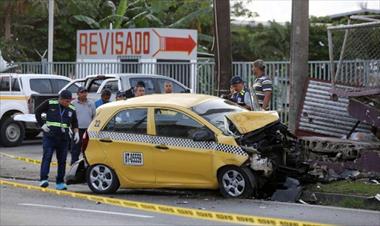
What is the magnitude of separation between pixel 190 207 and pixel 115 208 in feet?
3.50

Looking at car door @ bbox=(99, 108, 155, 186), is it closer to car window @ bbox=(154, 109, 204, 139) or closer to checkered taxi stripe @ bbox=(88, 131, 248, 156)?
checkered taxi stripe @ bbox=(88, 131, 248, 156)

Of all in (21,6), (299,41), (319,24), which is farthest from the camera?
(319,24)

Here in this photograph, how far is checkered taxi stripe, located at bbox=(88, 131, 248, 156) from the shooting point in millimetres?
10188

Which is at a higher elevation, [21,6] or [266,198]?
[21,6]

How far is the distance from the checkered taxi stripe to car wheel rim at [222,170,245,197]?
326mm

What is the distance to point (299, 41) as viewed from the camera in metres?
12.8

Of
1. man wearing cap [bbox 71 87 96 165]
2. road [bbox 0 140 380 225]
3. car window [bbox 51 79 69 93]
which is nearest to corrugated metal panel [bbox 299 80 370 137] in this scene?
road [bbox 0 140 380 225]

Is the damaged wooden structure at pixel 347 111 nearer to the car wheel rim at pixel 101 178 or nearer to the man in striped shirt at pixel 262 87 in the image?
the man in striped shirt at pixel 262 87

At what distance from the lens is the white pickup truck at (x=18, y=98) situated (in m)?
18.4

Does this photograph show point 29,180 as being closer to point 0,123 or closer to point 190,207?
point 190,207

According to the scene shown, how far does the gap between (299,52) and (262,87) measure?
110 cm

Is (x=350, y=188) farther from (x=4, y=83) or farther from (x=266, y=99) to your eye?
(x=4, y=83)

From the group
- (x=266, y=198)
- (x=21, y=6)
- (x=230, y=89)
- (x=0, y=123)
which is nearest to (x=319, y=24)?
(x=21, y=6)

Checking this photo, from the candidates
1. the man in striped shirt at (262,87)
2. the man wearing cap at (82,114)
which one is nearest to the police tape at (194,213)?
the man wearing cap at (82,114)
